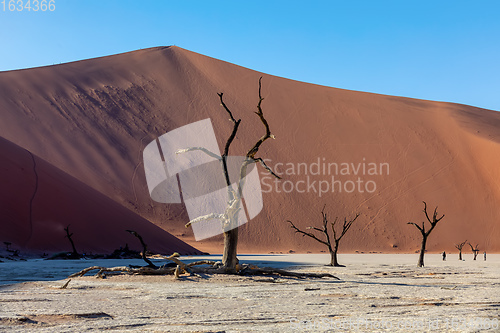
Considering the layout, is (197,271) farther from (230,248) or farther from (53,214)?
(53,214)

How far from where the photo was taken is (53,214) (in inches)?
1291

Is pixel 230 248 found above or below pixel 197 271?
above

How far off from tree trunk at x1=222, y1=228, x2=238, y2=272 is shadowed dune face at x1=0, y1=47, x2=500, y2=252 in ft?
120

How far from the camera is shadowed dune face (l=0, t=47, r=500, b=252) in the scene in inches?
2154

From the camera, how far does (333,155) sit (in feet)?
205

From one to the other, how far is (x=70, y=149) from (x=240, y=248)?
19.7 metres

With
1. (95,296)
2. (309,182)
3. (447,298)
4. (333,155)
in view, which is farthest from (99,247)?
(333,155)

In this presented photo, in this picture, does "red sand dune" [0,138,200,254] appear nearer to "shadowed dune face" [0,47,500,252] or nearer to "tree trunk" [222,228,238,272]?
"shadowed dune face" [0,47,500,252]

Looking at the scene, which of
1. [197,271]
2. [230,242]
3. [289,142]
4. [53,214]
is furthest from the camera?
[289,142]

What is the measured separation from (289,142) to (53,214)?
35.7 meters

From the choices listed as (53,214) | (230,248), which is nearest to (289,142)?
(53,214)

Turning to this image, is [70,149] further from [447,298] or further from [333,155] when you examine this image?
[447,298]

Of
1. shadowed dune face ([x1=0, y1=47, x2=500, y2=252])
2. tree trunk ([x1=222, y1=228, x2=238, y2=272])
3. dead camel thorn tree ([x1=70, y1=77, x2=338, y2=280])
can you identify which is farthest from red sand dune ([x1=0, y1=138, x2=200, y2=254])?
tree trunk ([x1=222, y1=228, x2=238, y2=272])

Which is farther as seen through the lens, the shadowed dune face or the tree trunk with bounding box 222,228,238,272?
the shadowed dune face
